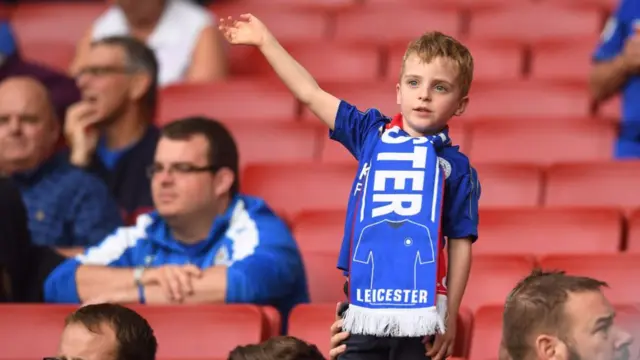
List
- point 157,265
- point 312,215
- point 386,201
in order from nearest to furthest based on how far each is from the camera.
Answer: point 386,201, point 157,265, point 312,215

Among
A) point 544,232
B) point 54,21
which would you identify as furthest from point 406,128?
point 54,21

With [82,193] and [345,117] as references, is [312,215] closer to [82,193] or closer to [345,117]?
[82,193]

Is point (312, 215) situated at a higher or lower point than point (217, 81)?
lower

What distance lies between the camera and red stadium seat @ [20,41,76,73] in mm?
5590

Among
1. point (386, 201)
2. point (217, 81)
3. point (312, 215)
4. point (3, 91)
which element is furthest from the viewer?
point (217, 81)

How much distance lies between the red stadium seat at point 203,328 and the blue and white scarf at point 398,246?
578 mm

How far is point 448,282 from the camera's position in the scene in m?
2.65

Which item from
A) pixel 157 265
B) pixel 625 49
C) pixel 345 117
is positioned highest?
pixel 625 49

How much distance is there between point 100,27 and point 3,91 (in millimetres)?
1118

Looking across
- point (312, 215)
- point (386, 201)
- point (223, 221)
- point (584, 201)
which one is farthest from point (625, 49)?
point (386, 201)

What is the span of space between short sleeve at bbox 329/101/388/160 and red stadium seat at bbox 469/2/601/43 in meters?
2.64

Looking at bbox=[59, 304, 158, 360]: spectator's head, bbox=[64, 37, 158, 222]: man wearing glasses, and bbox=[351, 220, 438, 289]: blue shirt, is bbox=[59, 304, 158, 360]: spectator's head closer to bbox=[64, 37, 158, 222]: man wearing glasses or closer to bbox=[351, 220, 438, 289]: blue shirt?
bbox=[351, 220, 438, 289]: blue shirt

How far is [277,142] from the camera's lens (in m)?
4.69

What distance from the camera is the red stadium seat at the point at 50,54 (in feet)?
18.3
